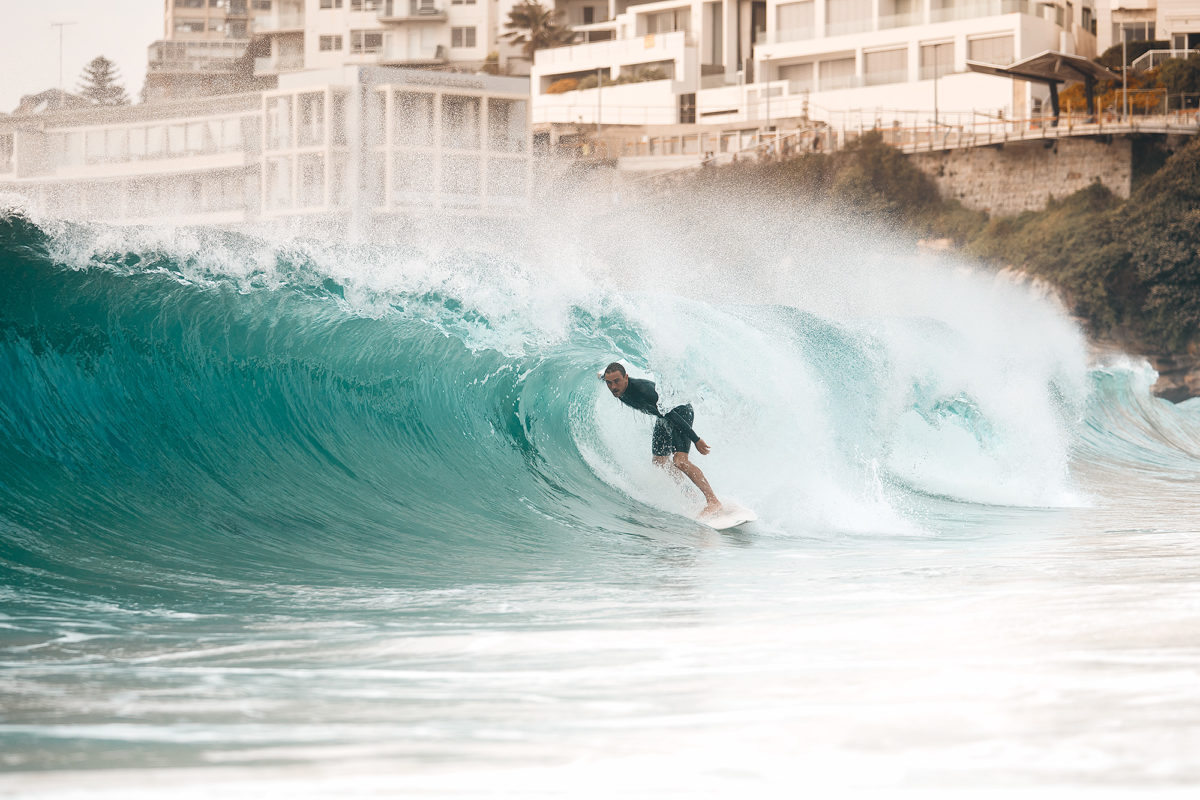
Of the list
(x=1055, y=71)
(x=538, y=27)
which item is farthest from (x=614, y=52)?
(x=1055, y=71)

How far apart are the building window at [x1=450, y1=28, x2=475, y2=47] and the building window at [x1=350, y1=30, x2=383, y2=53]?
11.8 ft

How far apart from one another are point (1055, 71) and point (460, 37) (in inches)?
1298

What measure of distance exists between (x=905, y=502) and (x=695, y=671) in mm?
6189

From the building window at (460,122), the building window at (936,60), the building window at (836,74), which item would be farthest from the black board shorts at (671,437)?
the building window at (836,74)

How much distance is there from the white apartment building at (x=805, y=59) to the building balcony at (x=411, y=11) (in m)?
6.87

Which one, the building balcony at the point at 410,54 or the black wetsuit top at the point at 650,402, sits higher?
the building balcony at the point at 410,54

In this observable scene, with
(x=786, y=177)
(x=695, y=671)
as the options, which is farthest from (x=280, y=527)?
(x=786, y=177)

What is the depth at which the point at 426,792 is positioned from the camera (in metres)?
3.26

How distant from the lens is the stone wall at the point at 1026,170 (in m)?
40.8

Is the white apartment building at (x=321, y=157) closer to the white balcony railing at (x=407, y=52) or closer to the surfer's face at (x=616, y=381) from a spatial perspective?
the white balcony railing at (x=407, y=52)

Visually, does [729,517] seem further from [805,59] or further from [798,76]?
[798,76]

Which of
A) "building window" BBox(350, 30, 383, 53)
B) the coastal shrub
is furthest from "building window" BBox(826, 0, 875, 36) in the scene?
"building window" BBox(350, 30, 383, 53)

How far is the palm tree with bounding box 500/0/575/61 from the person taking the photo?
61750mm

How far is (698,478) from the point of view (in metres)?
8.47
